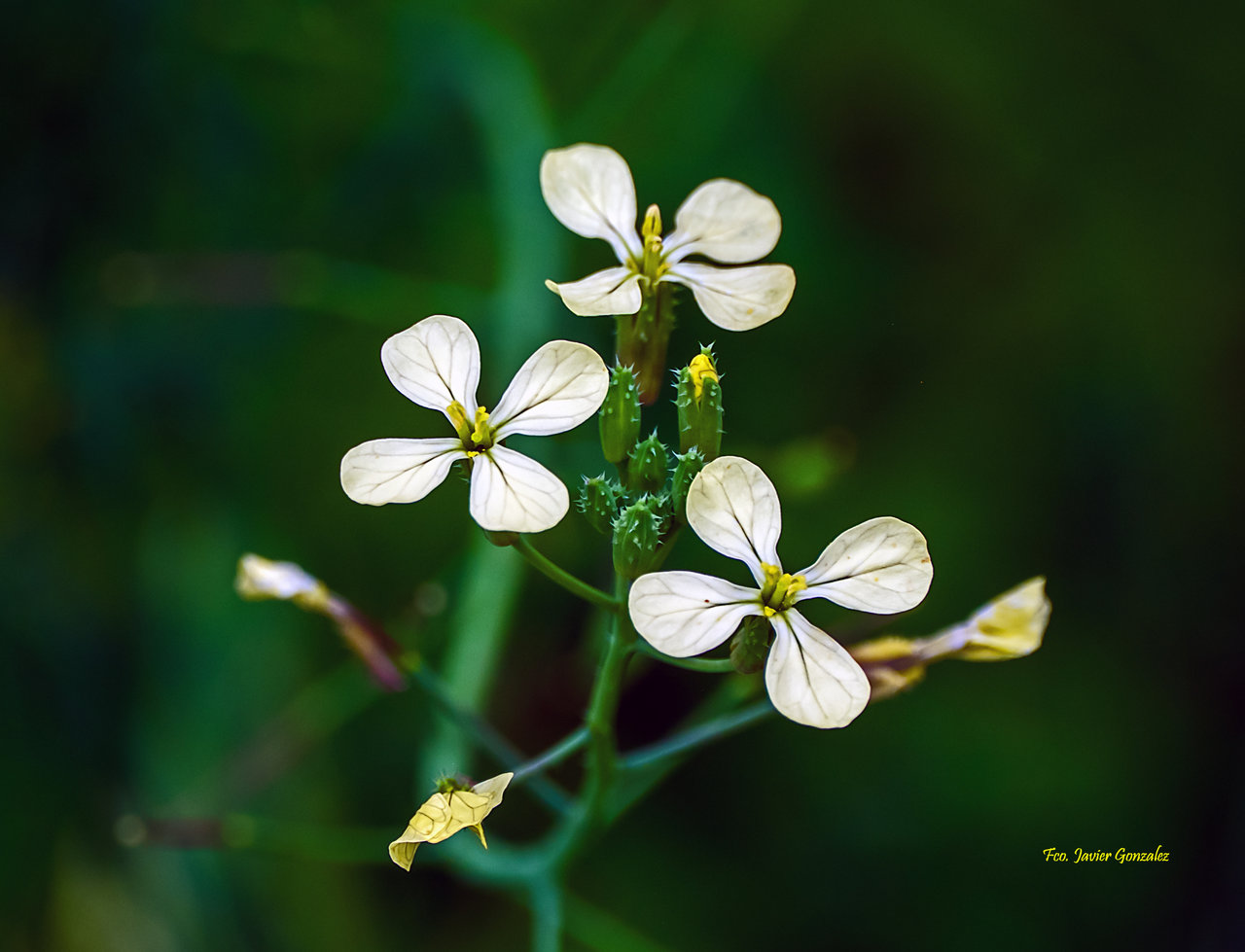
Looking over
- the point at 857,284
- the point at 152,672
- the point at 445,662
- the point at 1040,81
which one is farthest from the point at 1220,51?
the point at 152,672

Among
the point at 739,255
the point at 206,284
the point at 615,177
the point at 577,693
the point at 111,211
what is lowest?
the point at 577,693

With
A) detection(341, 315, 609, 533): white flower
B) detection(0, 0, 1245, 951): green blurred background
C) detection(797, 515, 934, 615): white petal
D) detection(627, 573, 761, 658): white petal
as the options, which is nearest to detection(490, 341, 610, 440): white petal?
detection(341, 315, 609, 533): white flower

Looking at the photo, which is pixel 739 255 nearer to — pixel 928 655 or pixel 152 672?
pixel 928 655

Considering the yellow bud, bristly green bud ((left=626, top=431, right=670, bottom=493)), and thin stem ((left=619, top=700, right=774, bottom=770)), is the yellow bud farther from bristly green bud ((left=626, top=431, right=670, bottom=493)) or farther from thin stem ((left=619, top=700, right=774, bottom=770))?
thin stem ((left=619, top=700, right=774, bottom=770))

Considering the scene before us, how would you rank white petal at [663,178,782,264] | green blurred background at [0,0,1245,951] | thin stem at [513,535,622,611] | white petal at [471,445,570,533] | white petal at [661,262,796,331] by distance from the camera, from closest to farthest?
white petal at [471,445,570,533], thin stem at [513,535,622,611], white petal at [661,262,796,331], white petal at [663,178,782,264], green blurred background at [0,0,1245,951]

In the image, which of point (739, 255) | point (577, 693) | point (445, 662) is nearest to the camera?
point (739, 255)

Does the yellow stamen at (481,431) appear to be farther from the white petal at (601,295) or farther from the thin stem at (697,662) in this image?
the thin stem at (697,662)
